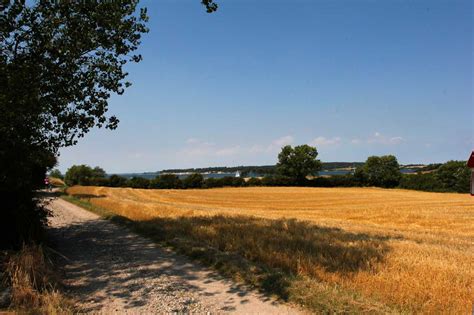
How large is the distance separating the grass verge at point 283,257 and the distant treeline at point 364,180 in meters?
63.7

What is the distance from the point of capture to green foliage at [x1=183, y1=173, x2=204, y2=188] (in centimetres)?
7621

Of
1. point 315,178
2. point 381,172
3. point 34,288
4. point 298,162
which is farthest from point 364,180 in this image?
point 34,288

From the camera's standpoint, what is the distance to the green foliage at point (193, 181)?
76206 mm

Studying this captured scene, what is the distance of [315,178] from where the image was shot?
271 ft

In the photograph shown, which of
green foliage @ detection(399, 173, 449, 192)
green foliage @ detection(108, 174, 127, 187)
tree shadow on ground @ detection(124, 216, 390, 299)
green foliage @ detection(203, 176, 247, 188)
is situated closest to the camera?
tree shadow on ground @ detection(124, 216, 390, 299)

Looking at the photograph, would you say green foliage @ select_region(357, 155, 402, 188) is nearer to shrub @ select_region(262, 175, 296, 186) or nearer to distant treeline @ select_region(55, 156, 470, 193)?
distant treeline @ select_region(55, 156, 470, 193)

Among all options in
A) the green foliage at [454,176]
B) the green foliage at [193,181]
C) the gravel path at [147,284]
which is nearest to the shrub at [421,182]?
the green foliage at [454,176]

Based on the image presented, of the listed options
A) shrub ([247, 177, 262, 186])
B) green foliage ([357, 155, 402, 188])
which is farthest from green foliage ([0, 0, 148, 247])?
green foliage ([357, 155, 402, 188])

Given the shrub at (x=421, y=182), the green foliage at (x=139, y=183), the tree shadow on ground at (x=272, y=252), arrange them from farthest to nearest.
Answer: the green foliage at (x=139, y=183) < the shrub at (x=421, y=182) < the tree shadow on ground at (x=272, y=252)

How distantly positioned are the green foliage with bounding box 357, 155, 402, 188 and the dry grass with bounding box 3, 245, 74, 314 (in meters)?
83.6

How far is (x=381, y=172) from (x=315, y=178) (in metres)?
18.7

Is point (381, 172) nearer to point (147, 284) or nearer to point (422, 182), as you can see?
point (422, 182)

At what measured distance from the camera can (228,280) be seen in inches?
299

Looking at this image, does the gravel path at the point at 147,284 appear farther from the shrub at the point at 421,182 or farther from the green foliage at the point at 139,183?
the shrub at the point at 421,182
